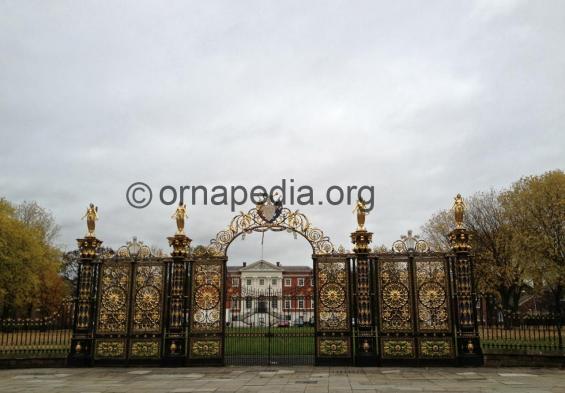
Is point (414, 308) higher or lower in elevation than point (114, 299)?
lower

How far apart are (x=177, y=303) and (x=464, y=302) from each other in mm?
8459

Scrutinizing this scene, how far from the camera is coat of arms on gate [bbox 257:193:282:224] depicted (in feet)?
50.0

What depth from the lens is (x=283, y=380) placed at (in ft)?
39.8

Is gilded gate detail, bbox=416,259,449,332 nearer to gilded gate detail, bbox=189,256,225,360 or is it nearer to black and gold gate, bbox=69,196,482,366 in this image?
black and gold gate, bbox=69,196,482,366

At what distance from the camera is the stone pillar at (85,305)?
590 inches

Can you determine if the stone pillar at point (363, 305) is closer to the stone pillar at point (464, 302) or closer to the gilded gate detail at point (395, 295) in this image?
the gilded gate detail at point (395, 295)

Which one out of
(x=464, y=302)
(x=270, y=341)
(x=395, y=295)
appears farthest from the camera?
(x=270, y=341)

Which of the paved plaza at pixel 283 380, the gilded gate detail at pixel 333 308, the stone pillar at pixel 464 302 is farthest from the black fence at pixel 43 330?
the stone pillar at pixel 464 302

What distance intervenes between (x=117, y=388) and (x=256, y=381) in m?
3.19

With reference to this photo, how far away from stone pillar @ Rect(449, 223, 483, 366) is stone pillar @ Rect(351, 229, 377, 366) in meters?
2.45

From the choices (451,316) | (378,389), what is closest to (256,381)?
(378,389)

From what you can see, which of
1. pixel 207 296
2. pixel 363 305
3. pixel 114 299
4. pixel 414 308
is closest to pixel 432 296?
pixel 414 308

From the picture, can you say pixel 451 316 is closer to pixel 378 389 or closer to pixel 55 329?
pixel 378 389

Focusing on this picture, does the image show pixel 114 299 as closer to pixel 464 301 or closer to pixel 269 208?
pixel 269 208
